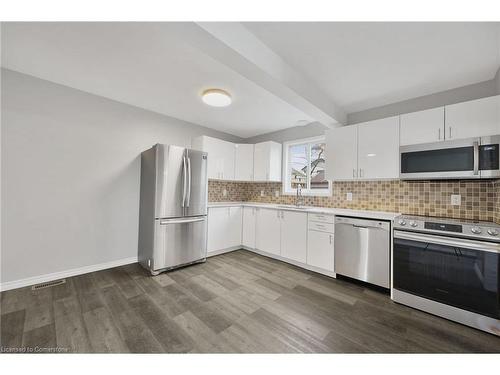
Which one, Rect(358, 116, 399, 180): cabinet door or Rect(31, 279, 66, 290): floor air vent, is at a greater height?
Rect(358, 116, 399, 180): cabinet door

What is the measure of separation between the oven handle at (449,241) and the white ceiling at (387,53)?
5.63 feet

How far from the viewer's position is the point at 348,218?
2529 millimetres

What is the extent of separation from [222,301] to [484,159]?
2.98 meters

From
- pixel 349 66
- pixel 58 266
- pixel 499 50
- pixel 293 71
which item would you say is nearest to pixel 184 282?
pixel 58 266

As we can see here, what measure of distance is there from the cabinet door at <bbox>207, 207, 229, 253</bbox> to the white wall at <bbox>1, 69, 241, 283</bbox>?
1.20m

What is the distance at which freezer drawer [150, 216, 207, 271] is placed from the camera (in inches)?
105

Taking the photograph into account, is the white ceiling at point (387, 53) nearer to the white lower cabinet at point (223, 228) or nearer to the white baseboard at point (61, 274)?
the white lower cabinet at point (223, 228)

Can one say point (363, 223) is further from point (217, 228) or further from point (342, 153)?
point (217, 228)

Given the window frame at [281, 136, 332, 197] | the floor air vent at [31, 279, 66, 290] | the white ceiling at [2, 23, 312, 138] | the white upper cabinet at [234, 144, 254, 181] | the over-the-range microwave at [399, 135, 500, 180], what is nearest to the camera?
the white ceiling at [2, 23, 312, 138]

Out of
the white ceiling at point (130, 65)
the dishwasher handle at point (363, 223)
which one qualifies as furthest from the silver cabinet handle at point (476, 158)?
the white ceiling at point (130, 65)

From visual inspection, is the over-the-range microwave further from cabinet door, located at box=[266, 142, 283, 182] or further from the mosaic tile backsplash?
cabinet door, located at box=[266, 142, 283, 182]

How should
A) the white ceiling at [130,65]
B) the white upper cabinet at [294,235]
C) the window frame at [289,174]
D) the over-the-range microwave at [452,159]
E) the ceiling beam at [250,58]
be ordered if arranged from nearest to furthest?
the ceiling beam at [250,58], the white ceiling at [130,65], the over-the-range microwave at [452,159], the white upper cabinet at [294,235], the window frame at [289,174]

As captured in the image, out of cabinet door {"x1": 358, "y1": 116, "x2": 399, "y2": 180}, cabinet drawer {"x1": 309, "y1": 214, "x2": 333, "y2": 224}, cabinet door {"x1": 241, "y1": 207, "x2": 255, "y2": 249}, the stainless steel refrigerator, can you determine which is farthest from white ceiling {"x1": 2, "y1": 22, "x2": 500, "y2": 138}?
cabinet door {"x1": 241, "y1": 207, "x2": 255, "y2": 249}

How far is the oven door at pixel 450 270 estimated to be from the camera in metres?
1.63
